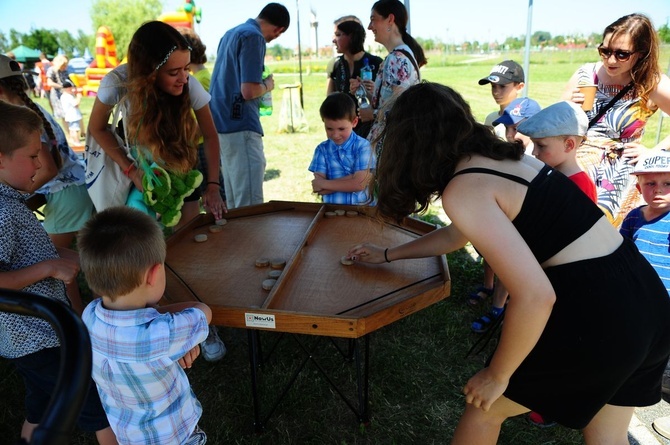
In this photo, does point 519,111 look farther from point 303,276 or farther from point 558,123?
point 303,276

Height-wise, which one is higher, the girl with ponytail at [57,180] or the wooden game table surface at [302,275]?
the girl with ponytail at [57,180]

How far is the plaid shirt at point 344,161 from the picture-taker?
3.18 m

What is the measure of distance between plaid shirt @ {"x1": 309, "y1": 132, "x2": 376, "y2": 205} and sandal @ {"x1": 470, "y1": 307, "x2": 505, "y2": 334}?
1.14 metres

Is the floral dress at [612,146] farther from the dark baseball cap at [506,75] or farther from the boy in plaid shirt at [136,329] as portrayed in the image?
the boy in plaid shirt at [136,329]

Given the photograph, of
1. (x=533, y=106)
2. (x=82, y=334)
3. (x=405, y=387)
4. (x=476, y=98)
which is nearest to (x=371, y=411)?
(x=405, y=387)

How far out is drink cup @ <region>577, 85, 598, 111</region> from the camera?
288 cm

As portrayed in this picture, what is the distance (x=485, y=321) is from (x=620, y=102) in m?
1.62

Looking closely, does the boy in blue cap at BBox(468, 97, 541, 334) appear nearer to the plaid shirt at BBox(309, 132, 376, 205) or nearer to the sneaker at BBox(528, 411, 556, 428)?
the sneaker at BBox(528, 411, 556, 428)

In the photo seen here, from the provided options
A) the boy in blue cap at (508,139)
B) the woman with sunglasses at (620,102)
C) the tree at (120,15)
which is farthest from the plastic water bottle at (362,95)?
the tree at (120,15)

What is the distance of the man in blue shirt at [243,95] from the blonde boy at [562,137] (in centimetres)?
236

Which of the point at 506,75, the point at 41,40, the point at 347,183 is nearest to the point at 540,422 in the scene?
the point at 347,183

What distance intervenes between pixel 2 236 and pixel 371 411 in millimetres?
1865

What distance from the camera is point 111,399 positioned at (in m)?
1.53

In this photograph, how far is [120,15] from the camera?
47.3 meters
